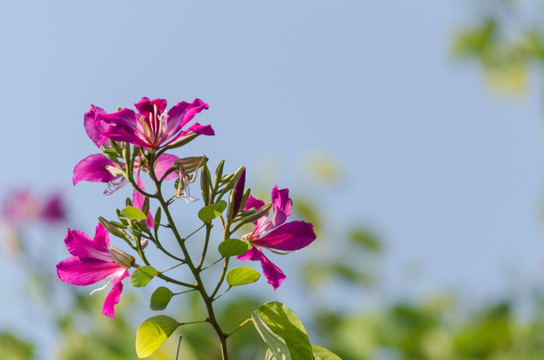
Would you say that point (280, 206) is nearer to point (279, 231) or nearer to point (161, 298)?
point (279, 231)

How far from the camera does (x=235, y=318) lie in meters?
2.31

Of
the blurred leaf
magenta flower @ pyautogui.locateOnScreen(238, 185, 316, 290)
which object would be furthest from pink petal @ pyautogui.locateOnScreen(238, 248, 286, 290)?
the blurred leaf

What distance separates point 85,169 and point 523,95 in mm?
4189

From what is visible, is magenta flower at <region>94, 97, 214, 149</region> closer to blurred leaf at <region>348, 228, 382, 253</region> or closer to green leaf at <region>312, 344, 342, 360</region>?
green leaf at <region>312, 344, 342, 360</region>

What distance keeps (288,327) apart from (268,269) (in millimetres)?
95

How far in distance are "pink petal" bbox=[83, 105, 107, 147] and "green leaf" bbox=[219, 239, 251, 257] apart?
151 mm

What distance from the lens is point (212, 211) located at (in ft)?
1.62

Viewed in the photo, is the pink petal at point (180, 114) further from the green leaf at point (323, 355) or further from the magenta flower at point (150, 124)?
the green leaf at point (323, 355)

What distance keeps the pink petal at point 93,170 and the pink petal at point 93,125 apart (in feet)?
0.06

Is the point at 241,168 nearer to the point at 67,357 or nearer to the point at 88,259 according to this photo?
the point at 88,259

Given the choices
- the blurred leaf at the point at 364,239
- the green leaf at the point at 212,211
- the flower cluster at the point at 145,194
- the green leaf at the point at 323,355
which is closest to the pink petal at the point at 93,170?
the flower cluster at the point at 145,194

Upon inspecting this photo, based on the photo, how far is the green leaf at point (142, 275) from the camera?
474 millimetres

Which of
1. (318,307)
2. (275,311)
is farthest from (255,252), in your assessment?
(318,307)

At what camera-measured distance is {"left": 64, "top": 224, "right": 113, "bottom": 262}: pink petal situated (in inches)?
20.7
